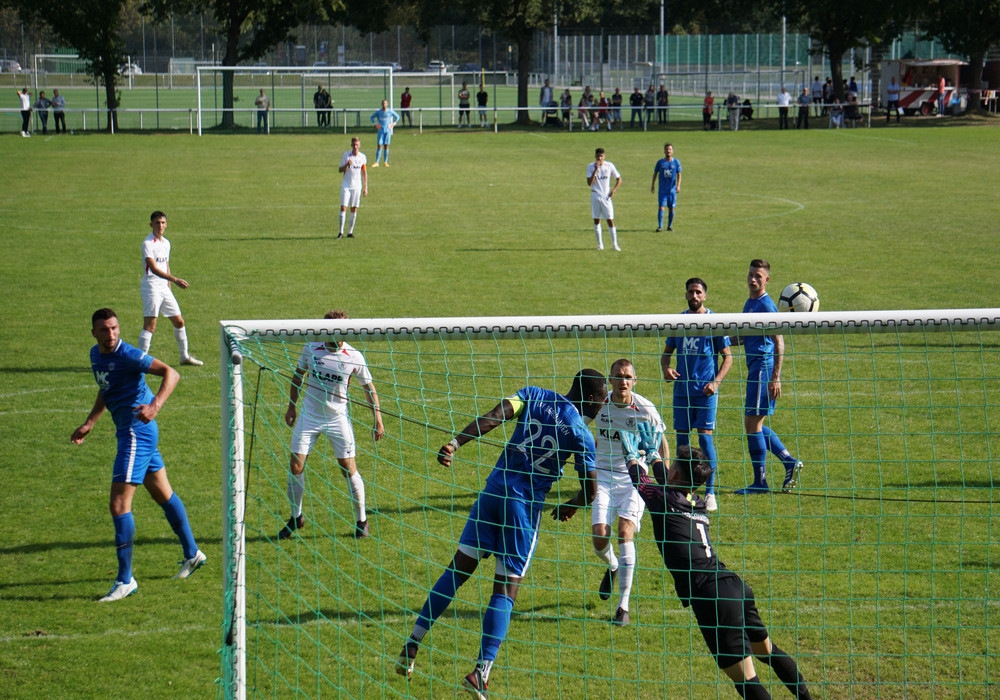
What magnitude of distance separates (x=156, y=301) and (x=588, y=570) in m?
7.50

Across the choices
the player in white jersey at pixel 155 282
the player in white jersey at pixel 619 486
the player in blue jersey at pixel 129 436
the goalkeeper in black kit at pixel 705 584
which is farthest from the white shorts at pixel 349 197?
the goalkeeper in black kit at pixel 705 584

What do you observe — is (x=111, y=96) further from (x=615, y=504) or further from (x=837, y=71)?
(x=615, y=504)

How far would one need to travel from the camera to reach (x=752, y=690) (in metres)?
6.03

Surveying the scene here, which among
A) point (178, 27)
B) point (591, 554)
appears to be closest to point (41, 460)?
point (591, 554)

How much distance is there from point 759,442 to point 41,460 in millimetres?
6991

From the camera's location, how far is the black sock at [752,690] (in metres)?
6.00

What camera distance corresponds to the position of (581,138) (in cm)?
4753

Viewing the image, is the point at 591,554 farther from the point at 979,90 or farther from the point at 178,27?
the point at 178,27

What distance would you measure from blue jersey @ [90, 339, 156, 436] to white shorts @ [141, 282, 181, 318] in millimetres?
5416

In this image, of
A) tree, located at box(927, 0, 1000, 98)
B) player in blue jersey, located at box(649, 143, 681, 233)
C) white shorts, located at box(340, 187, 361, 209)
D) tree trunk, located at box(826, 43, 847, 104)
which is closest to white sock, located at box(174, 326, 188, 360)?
white shorts, located at box(340, 187, 361, 209)

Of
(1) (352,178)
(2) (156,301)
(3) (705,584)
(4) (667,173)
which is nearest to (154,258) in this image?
(2) (156,301)

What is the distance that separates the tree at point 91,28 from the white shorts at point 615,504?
47.7m

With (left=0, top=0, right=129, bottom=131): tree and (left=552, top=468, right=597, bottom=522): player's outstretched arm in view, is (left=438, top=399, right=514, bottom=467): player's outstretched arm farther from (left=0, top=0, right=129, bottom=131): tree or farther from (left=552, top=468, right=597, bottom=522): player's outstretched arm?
(left=0, top=0, right=129, bottom=131): tree

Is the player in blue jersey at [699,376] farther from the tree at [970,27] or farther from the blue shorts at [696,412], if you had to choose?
the tree at [970,27]
